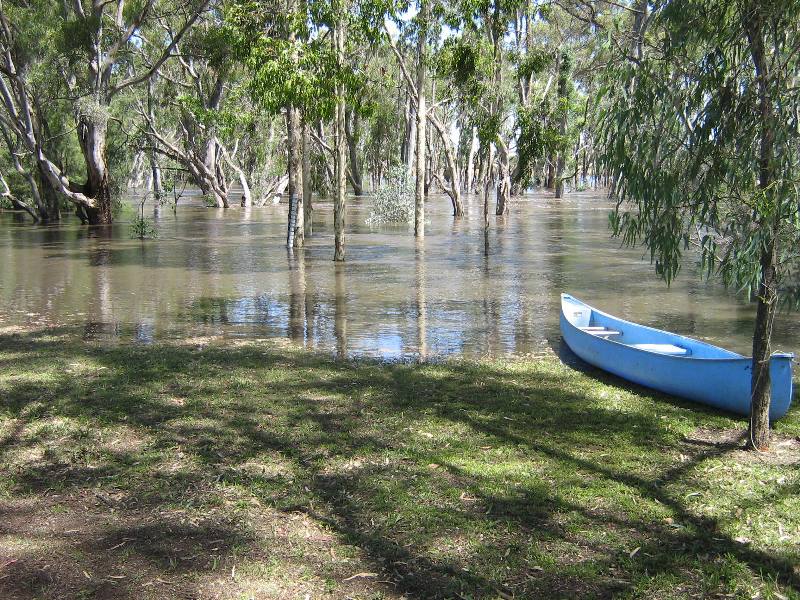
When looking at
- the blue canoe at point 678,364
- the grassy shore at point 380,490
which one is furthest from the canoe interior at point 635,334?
the grassy shore at point 380,490

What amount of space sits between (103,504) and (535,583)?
2973 millimetres

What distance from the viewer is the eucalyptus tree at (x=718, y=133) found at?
6148mm

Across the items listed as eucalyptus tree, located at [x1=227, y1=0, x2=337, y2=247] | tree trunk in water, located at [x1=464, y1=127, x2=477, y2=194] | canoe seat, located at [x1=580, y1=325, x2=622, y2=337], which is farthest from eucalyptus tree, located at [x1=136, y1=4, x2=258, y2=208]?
canoe seat, located at [x1=580, y1=325, x2=622, y2=337]

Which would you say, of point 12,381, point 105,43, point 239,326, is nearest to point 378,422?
point 12,381

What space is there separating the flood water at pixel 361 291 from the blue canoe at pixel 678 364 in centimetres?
119

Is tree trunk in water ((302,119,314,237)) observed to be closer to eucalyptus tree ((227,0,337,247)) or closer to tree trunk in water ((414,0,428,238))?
tree trunk in water ((414,0,428,238))

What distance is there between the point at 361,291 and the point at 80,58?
2027 cm

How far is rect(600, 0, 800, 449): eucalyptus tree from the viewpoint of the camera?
6148mm

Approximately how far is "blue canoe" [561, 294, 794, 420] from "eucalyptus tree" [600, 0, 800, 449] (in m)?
0.85

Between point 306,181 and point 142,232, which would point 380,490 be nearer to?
point 306,181

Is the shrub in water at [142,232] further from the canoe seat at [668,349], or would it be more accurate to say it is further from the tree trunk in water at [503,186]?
the canoe seat at [668,349]

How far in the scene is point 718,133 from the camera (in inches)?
254

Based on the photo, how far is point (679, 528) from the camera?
5500 mm

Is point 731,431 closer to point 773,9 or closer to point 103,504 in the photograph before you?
point 773,9
